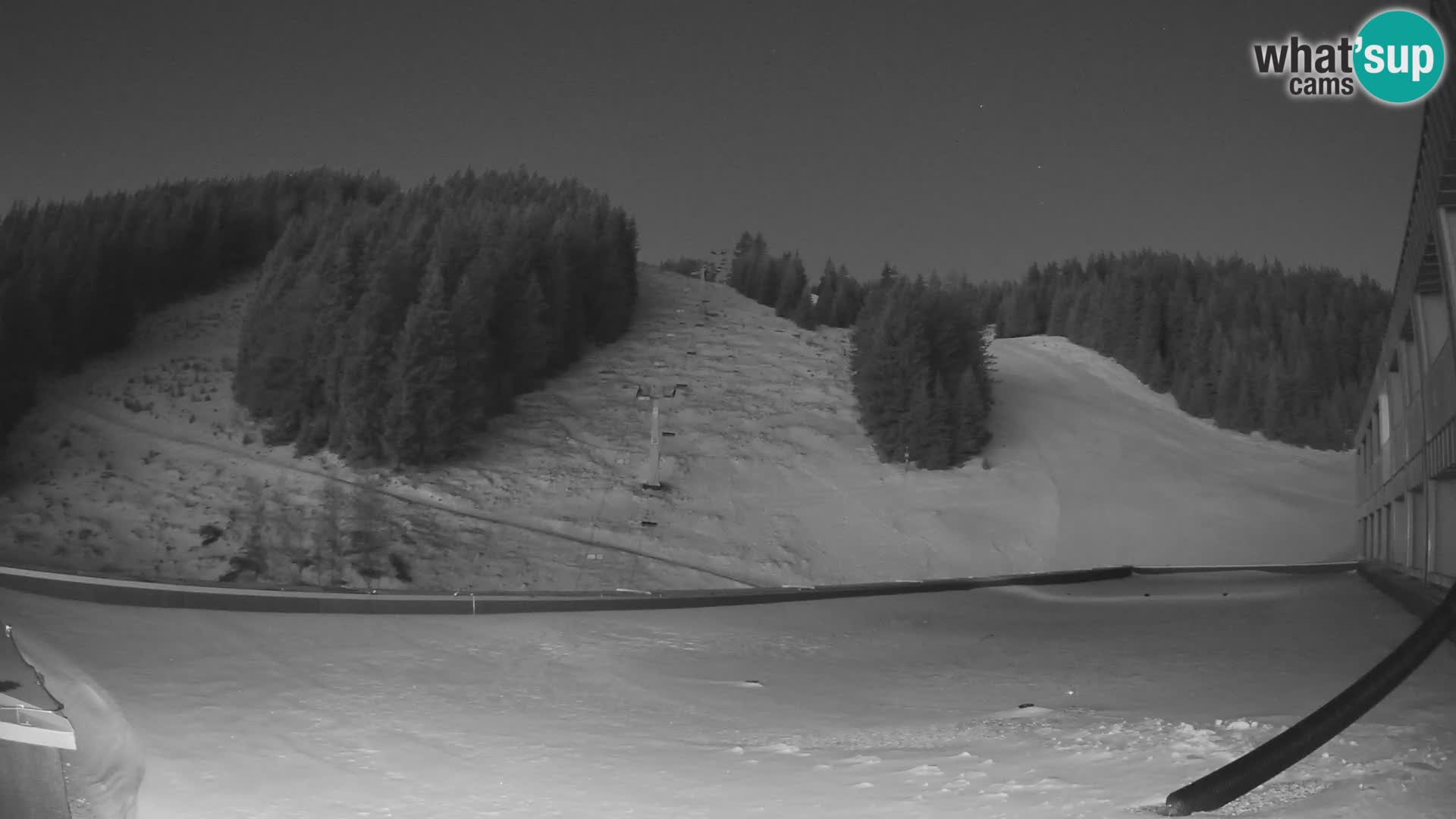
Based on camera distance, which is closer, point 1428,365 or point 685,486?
point 1428,365

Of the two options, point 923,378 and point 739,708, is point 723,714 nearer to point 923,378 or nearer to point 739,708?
point 739,708

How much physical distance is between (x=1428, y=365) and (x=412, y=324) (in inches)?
1223

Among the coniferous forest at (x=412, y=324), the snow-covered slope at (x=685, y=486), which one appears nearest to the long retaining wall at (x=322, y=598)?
the snow-covered slope at (x=685, y=486)

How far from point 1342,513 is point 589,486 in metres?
28.2

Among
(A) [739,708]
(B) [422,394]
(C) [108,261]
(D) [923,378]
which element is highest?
(C) [108,261]

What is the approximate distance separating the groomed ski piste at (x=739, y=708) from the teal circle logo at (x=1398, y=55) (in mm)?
5148

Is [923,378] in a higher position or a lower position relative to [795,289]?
lower

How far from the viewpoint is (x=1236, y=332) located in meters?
64.7

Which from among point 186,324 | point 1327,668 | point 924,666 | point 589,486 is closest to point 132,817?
point 924,666

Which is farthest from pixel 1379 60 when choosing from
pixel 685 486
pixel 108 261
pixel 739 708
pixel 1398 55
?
pixel 108 261

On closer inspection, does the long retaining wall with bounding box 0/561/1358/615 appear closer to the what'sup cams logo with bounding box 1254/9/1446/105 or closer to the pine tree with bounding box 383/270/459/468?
the what'sup cams logo with bounding box 1254/9/1446/105

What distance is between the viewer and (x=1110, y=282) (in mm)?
73312

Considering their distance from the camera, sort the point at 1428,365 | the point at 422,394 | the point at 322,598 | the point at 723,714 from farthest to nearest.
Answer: the point at 422,394
the point at 322,598
the point at 1428,365
the point at 723,714

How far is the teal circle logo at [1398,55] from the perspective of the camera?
1026 centimetres
